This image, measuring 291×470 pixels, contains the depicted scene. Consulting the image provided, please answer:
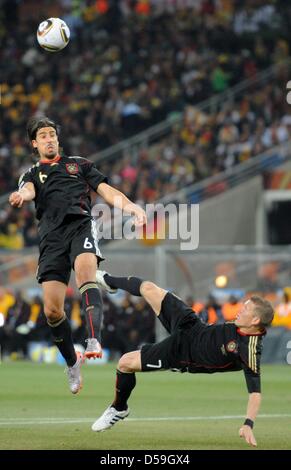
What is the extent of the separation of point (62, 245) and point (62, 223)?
22 cm

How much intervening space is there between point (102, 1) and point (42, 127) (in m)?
25.8

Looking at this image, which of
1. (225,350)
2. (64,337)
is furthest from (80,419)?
(225,350)

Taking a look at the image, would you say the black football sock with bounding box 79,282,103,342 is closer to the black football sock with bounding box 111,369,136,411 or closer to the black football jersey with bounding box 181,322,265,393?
the black football sock with bounding box 111,369,136,411

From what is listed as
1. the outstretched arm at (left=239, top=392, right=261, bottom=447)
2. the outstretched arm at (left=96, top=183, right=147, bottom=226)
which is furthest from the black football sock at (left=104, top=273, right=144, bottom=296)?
the outstretched arm at (left=239, top=392, right=261, bottom=447)

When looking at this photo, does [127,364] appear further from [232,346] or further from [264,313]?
[264,313]

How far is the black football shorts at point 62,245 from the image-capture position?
1156 cm

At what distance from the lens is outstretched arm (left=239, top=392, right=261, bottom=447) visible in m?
9.42

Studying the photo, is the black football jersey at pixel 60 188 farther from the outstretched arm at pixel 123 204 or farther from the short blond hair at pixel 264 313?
the short blond hair at pixel 264 313

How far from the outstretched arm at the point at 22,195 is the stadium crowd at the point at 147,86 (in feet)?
57.4

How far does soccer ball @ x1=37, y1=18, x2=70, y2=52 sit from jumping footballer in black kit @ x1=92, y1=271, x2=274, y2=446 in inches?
152

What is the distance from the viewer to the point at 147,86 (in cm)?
3362

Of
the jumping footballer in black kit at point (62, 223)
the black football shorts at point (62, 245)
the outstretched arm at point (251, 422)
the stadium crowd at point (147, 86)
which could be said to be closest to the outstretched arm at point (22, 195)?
the jumping footballer in black kit at point (62, 223)

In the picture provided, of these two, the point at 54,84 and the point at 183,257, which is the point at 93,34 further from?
the point at 183,257
